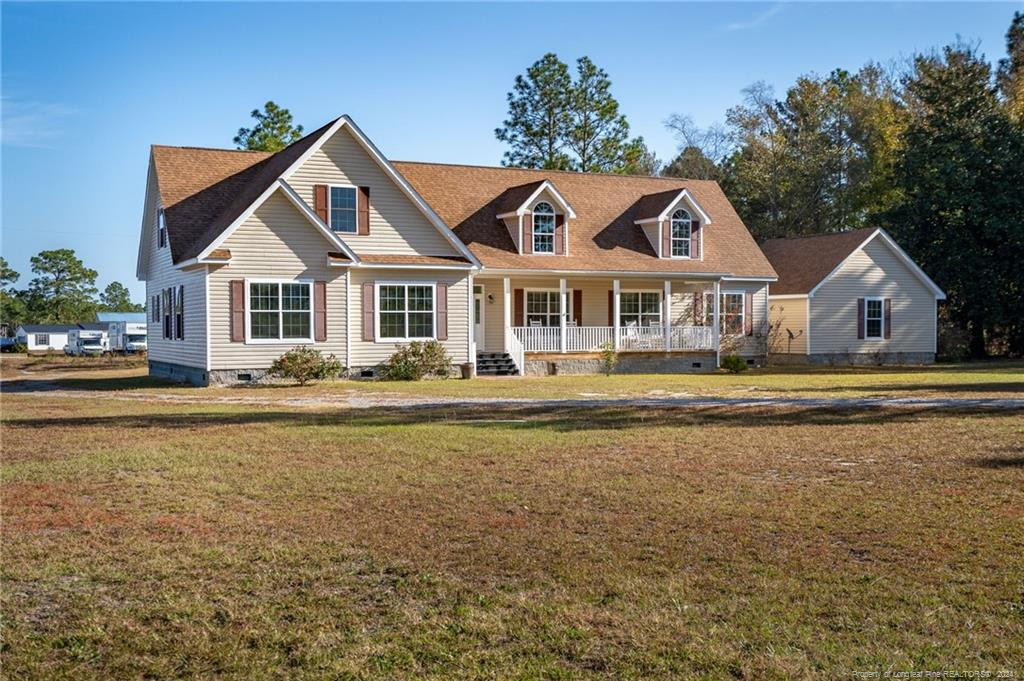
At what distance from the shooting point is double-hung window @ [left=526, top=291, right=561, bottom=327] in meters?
33.6

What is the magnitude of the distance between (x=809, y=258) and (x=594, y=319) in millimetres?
10421

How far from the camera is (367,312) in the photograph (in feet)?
92.5

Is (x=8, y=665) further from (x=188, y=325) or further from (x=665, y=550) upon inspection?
(x=188, y=325)

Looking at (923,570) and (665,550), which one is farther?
(665,550)

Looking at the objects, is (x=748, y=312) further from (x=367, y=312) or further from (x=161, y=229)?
(x=161, y=229)

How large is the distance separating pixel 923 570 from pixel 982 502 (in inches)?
104

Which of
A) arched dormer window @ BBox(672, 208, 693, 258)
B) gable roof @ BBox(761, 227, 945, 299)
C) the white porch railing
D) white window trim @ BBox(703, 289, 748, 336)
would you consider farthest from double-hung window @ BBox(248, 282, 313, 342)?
gable roof @ BBox(761, 227, 945, 299)

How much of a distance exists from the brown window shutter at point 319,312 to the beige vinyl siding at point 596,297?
6385mm

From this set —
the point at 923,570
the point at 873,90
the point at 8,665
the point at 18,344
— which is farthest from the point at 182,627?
the point at 18,344

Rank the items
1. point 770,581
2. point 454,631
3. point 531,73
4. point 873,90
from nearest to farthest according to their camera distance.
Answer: point 454,631 < point 770,581 < point 531,73 < point 873,90

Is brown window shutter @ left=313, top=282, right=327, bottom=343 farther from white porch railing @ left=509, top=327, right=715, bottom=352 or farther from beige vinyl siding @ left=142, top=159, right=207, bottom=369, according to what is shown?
white porch railing @ left=509, top=327, right=715, bottom=352

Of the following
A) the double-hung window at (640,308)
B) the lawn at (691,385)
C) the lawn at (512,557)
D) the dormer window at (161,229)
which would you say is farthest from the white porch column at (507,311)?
the lawn at (512,557)

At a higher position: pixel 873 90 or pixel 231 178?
pixel 873 90

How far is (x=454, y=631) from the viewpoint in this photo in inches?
243
